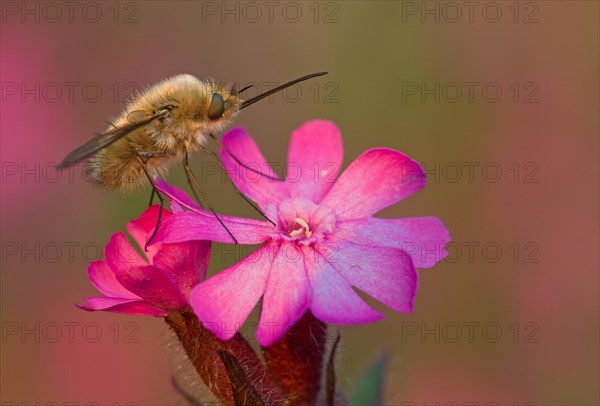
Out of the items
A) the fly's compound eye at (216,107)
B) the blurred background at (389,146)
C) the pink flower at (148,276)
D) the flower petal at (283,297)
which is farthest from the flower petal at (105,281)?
the blurred background at (389,146)

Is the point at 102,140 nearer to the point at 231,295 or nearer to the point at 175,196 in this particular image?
the point at 175,196

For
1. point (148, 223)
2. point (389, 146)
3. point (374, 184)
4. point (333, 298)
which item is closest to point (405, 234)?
point (374, 184)

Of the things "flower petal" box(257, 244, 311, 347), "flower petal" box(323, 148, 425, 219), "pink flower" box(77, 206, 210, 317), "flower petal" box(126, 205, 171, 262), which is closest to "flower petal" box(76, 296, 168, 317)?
"pink flower" box(77, 206, 210, 317)

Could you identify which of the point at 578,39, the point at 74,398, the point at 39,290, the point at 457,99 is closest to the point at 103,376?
the point at 74,398

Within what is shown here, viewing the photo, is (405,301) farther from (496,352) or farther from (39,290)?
(39,290)

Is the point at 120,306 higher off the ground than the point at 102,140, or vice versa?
the point at 102,140

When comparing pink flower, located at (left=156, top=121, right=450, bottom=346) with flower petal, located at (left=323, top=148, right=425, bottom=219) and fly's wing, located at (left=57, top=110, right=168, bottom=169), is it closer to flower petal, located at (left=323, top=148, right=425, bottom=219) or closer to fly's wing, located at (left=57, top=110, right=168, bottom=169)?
flower petal, located at (left=323, top=148, right=425, bottom=219)
